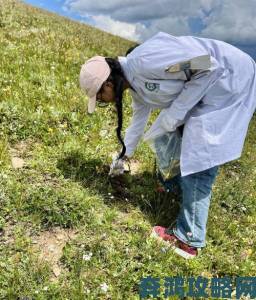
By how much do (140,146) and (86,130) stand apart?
101cm

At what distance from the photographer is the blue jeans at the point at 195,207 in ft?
19.2

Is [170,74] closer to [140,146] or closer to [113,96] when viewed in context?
[113,96]

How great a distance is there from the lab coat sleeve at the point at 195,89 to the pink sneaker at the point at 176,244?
5.15ft

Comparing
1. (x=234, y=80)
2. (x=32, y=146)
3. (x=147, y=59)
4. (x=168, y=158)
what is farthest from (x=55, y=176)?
(x=234, y=80)

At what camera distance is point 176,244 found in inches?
239

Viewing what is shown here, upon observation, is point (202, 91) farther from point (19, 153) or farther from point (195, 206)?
point (19, 153)

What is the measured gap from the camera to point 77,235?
5766mm

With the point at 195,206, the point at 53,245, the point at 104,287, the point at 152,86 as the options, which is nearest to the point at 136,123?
the point at 152,86

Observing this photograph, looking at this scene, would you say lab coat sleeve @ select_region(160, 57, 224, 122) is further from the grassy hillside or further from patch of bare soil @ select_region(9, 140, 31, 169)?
patch of bare soil @ select_region(9, 140, 31, 169)

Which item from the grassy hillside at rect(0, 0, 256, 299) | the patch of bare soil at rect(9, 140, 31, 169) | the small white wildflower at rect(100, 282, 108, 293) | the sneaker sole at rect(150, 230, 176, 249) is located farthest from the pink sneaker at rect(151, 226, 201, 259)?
the patch of bare soil at rect(9, 140, 31, 169)

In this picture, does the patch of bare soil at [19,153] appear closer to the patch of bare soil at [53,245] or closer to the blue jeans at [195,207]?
the patch of bare soil at [53,245]

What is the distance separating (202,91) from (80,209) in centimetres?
217

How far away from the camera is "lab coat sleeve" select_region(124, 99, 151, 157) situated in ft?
22.0

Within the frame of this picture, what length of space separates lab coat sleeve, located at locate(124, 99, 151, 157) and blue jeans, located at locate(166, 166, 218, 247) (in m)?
1.23
